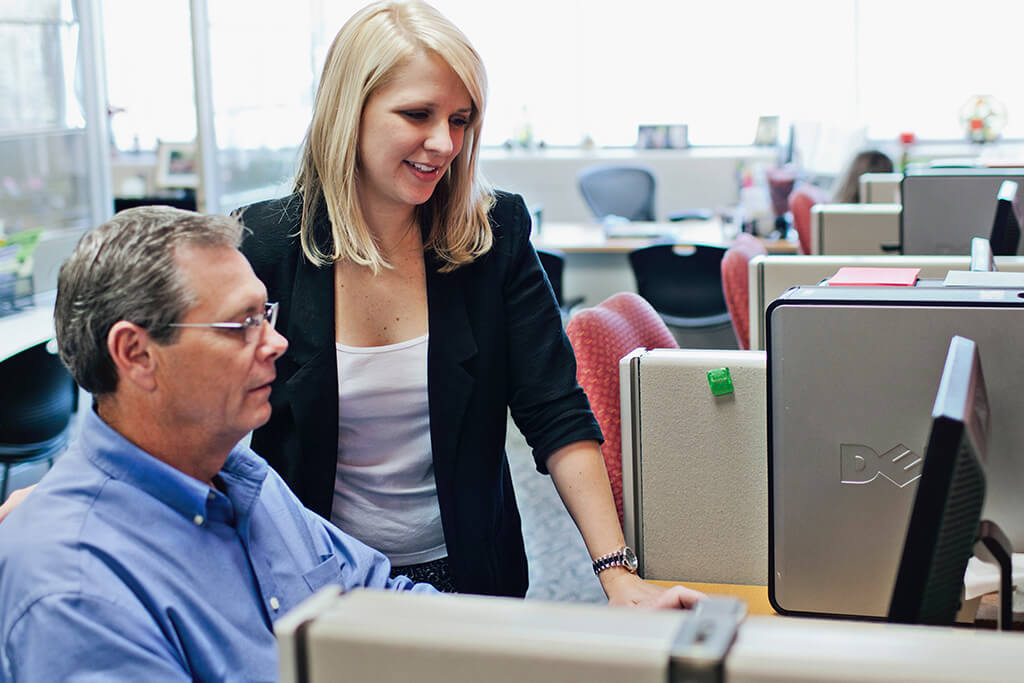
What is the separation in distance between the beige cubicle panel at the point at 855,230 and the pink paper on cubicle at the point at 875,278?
1.69 meters

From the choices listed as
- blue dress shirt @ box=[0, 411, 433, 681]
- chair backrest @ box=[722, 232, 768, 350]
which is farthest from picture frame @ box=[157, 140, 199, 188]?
blue dress shirt @ box=[0, 411, 433, 681]

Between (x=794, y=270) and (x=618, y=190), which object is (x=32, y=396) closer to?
(x=794, y=270)

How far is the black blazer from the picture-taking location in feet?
4.99

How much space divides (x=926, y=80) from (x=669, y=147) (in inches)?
67.0

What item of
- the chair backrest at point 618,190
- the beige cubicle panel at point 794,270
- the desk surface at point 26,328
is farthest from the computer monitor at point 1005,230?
the chair backrest at point 618,190

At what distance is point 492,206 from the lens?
1.64 metres

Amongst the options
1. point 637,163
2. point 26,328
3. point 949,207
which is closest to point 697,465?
point 949,207

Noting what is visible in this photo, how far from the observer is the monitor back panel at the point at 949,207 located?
270 centimetres

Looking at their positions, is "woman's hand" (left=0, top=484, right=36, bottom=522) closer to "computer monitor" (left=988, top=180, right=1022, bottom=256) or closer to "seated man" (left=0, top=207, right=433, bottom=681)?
"seated man" (left=0, top=207, right=433, bottom=681)

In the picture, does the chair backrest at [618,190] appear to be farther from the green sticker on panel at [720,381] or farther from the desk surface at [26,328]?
the green sticker on panel at [720,381]

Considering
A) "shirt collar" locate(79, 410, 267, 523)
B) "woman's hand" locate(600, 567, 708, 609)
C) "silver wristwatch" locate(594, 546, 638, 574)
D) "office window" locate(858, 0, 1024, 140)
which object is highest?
"office window" locate(858, 0, 1024, 140)

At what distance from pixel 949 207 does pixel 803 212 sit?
243cm

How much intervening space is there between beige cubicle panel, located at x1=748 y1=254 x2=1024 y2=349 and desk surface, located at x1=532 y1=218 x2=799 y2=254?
9.85 ft

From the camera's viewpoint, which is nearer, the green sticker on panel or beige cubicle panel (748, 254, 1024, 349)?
the green sticker on panel
